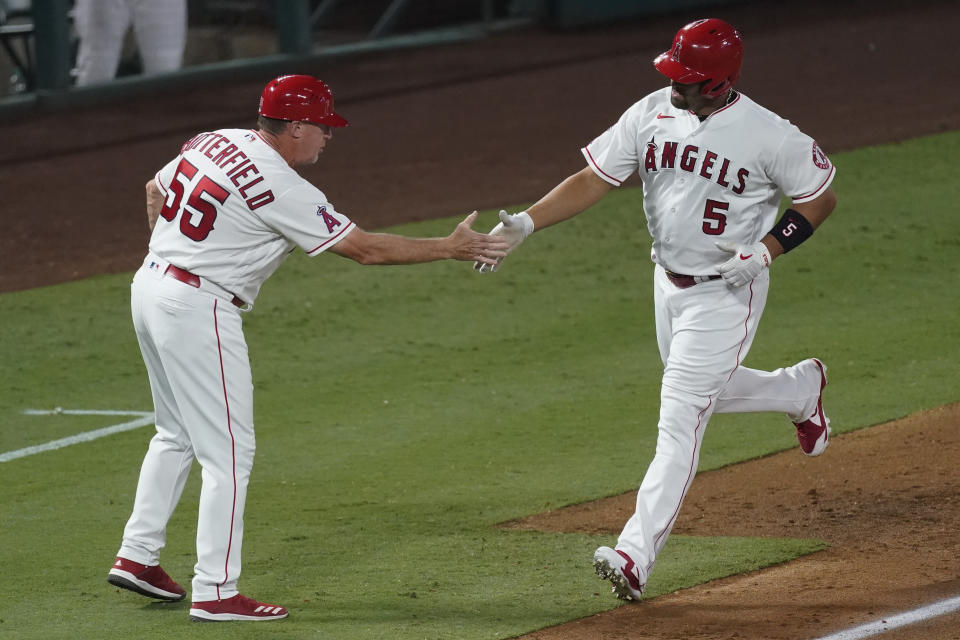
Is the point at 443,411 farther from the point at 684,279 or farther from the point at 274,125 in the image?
the point at 274,125

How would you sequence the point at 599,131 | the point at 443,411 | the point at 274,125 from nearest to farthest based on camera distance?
the point at 274,125 → the point at 443,411 → the point at 599,131

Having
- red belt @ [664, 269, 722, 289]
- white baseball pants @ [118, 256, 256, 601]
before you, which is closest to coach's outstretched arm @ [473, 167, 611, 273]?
red belt @ [664, 269, 722, 289]

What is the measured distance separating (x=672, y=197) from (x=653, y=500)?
3.44 ft

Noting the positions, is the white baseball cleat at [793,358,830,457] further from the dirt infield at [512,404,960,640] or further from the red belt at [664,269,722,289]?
the red belt at [664,269,722,289]

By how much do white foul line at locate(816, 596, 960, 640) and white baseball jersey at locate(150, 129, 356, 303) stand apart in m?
1.98

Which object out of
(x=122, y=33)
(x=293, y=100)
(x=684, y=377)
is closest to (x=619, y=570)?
(x=684, y=377)

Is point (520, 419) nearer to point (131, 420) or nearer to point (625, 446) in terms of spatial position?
point (625, 446)

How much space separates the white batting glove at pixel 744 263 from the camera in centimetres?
546

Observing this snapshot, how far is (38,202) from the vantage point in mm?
12758

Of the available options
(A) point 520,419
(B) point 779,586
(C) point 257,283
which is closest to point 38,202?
(A) point 520,419

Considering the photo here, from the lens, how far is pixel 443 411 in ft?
26.0

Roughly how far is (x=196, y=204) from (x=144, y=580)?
4.11 ft

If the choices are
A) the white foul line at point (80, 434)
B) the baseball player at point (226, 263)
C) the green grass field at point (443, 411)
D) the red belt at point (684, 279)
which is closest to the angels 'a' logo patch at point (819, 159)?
the red belt at point (684, 279)

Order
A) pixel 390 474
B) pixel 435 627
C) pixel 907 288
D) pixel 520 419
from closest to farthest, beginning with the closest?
pixel 435 627
pixel 390 474
pixel 520 419
pixel 907 288
